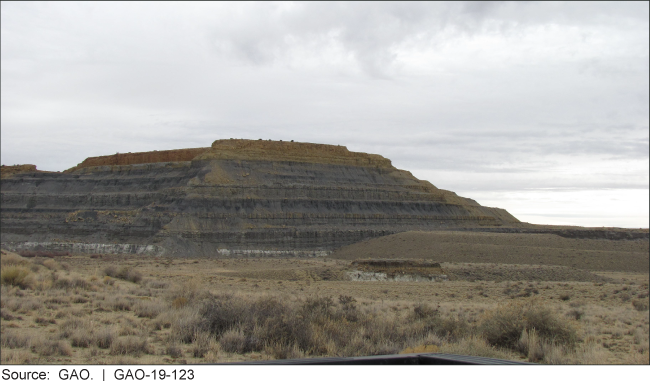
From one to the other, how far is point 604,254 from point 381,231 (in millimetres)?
24607

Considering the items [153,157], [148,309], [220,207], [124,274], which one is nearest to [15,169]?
[153,157]

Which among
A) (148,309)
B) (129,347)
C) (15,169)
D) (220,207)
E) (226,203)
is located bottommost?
(148,309)

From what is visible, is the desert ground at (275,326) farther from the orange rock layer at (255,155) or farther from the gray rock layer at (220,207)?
the orange rock layer at (255,155)

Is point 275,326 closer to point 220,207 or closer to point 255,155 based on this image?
point 220,207

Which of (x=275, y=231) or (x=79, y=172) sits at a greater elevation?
(x=79, y=172)

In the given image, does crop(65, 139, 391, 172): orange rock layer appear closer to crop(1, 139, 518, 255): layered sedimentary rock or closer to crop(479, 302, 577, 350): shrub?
crop(1, 139, 518, 255): layered sedimentary rock

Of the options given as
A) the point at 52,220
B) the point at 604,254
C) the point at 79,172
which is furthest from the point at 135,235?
the point at 604,254

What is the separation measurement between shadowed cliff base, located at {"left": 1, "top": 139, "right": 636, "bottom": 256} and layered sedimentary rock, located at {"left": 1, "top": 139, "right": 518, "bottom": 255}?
0.45 feet

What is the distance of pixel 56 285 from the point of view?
19.0 meters

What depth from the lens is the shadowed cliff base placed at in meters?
56.3

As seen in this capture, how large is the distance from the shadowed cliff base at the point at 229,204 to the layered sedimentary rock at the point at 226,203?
0.14m

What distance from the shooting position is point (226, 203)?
61.1m

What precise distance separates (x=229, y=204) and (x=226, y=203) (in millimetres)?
375
